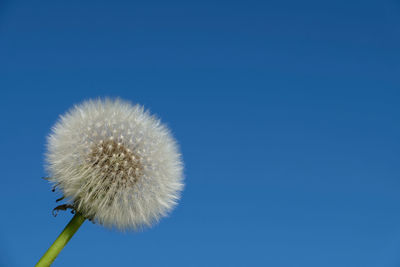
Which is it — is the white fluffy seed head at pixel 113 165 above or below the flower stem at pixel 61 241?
above

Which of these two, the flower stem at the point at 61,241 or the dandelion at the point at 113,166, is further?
the dandelion at the point at 113,166

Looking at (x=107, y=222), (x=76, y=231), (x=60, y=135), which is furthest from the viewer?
(x=60, y=135)

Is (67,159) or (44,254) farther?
(67,159)

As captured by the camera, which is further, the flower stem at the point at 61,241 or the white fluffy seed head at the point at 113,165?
the white fluffy seed head at the point at 113,165

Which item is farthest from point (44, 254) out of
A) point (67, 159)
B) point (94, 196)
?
point (67, 159)

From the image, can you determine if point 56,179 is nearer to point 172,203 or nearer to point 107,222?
point 107,222

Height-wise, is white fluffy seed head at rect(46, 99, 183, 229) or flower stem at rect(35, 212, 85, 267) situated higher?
white fluffy seed head at rect(46, 99, 183, 229)
